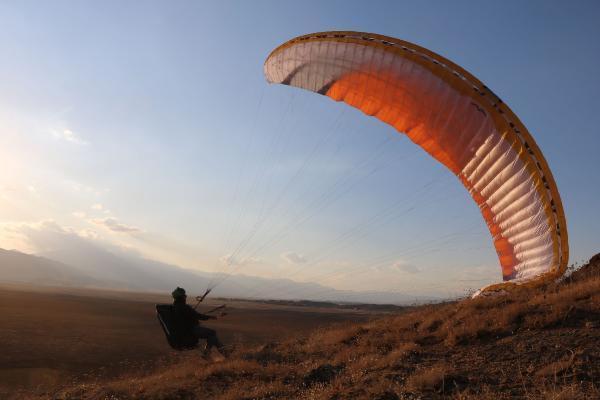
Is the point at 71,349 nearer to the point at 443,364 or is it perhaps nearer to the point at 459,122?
the point at 443,364

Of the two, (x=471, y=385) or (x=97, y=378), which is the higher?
(x=471, y=385)

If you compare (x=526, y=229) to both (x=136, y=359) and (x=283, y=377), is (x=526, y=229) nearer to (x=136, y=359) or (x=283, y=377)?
(x=283, y=377)

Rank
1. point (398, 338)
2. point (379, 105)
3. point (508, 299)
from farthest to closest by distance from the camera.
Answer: point (379, 105), point (508, 299), point (398, 338)

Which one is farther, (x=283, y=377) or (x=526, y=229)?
(x=526, y=229)

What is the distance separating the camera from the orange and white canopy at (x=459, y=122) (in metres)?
9.95

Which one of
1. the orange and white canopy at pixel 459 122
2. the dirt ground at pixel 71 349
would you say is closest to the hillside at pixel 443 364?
the orange and white canopy at pixel 459 122

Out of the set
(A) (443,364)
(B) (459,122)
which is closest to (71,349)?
(A) (443,364)

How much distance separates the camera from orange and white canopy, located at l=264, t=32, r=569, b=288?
32.6 ft

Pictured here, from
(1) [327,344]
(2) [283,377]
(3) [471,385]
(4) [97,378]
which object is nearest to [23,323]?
(4) [97,378]

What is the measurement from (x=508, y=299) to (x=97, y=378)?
35.4 feet

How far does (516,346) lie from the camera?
6.99 metres

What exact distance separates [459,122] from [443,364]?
699 cm

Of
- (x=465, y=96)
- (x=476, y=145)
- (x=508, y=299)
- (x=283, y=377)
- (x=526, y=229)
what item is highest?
(x=465, y=96)

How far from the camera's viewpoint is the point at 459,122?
36.7ft
